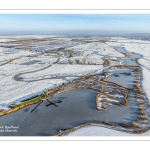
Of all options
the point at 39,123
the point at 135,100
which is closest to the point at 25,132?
the point at 39,123

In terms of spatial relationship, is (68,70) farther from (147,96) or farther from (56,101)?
(147,96)

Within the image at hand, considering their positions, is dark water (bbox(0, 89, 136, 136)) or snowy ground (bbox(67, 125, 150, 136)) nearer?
snowy ground (bbox(67, 125, 150, 136))

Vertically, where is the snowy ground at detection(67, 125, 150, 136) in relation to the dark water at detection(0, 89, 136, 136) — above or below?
below

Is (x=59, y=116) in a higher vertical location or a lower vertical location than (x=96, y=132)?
higher

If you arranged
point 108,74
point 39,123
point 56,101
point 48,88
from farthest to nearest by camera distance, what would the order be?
point 108,74 < point 48,88 < point 56,101 < point 39,123

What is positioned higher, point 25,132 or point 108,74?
point 108,74

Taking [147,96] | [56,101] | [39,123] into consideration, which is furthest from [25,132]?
[147,96]

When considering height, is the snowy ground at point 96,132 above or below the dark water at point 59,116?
below

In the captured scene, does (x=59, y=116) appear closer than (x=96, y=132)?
No

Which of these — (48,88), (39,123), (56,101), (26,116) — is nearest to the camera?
(39,123)

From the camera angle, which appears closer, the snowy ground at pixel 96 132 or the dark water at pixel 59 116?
the snowy ground at pixel 96 132

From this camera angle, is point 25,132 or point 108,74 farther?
point 108,74
